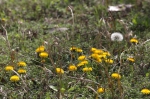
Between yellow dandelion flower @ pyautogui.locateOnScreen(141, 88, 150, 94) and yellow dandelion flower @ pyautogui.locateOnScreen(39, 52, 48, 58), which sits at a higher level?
yellow dandelion flower @ pyautogui.locateOnScreen(39, 52, 48, 58)

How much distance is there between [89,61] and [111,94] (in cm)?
53

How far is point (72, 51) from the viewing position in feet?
11.1

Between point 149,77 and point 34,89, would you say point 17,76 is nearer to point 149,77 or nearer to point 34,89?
point 34,89

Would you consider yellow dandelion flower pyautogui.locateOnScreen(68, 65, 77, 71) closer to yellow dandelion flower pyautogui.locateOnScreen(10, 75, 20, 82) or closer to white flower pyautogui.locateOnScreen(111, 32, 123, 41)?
yellow dandelion flower pyautogui.locateOnScreen(10, 75, 20, 82)

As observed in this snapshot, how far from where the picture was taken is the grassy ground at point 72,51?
9.41 ft

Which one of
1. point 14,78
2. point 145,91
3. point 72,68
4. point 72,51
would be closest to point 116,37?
point 72,51

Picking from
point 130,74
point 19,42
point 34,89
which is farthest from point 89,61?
point 19,42

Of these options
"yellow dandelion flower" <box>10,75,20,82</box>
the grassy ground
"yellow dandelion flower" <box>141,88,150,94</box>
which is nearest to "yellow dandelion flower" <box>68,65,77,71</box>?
the grassy ground

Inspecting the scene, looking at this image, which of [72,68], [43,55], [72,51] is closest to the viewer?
[72,68]

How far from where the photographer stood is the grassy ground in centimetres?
287

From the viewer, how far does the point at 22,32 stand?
3908 mm

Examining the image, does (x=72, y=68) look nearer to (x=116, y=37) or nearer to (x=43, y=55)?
(x=43, y=55)

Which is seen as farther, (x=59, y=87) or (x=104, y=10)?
(x=104, y=10)

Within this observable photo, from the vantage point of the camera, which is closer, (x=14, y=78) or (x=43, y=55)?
(x=14, y=78)
